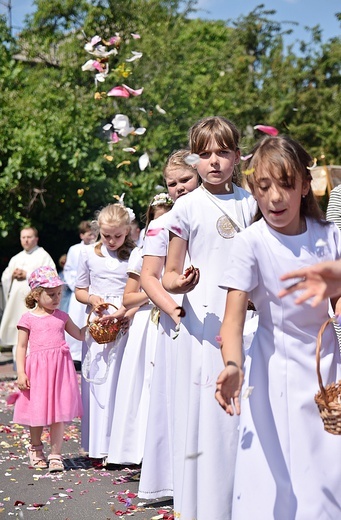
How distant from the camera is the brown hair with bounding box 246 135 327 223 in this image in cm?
382

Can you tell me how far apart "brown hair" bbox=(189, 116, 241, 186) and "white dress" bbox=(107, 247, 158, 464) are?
1976mm

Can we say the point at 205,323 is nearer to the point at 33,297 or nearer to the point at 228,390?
the point at 228,390

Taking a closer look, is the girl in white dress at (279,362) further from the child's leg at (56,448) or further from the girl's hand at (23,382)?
the girl's hand at (23,382)

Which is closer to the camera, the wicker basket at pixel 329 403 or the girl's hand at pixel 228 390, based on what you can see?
the wicker basket at pixel 329 403

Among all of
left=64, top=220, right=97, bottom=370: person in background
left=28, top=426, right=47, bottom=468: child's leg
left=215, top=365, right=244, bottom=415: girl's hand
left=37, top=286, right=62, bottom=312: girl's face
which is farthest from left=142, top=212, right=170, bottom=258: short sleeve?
left=64, top=220, right=97, bottom=370: person in background

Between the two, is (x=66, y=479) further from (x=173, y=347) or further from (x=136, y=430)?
(x=173, y=347)

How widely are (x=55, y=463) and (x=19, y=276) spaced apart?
700cm

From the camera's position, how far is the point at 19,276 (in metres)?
13.8

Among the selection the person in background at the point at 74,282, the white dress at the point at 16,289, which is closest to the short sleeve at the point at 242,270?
the white dress at the point at 16,289

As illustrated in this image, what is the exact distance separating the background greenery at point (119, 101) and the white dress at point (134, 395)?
9.68 m

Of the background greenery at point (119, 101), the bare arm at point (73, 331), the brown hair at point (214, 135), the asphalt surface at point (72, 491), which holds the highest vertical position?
the background greenery at point (119, 101)

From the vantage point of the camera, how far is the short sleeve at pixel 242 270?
147 inches

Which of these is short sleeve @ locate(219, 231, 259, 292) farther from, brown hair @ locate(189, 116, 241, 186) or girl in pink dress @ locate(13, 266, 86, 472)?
girl in pink dress @ locate(13, 266, 86, 472)

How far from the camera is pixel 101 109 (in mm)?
20750
